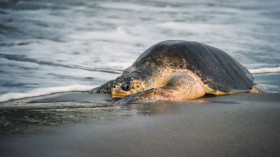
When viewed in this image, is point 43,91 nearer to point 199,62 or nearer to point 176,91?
point 176,91

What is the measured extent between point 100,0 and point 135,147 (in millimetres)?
18494

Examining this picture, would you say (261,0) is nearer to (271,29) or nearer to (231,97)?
(271,29)

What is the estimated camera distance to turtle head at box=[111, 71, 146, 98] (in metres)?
4.09

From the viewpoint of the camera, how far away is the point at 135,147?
2.18 metres

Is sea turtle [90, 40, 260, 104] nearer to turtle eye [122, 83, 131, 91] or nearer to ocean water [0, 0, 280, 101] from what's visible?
turtle eye [122, 83, 131, 91]

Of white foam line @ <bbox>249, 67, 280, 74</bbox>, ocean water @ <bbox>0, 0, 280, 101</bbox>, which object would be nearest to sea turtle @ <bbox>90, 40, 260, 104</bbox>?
ocean water @ <bbox>0, 0, 280, 101</bbox>

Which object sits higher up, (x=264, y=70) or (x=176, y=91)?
(x=264, y=70)

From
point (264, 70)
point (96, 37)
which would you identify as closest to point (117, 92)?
point (264, 70)

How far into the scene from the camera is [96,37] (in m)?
9.46

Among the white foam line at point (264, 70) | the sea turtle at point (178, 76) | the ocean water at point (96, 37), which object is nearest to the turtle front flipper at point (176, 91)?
the sea turtle at point (178, 76)

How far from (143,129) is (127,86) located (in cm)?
158

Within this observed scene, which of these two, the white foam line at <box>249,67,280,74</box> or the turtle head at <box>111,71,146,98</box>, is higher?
the white foam line at <box>249,67,280,74</box>

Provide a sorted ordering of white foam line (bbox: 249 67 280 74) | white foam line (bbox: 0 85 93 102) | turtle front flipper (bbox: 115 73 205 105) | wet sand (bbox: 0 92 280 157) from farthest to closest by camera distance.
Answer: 1. white foam line (bbox: 249 67 280 74)
2. white foam line (bbox: 0 85 93 102)
3. turtle front flipper (bbox: 115 73 205 105)
4. wet sand (bbox: 0 92 280 157)

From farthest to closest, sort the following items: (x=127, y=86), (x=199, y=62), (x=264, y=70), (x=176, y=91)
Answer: (x=264, y=70), (x=199, y=62), (x=127, y=86), (x=176, y=91)
